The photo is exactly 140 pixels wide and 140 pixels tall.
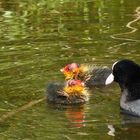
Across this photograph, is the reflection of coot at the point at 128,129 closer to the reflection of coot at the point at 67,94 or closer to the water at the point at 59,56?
the water at the point at 59,56

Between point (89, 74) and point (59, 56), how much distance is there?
4.27 ft

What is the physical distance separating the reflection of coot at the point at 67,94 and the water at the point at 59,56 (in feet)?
0.33

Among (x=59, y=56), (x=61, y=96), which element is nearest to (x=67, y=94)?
(x=61, y=96)

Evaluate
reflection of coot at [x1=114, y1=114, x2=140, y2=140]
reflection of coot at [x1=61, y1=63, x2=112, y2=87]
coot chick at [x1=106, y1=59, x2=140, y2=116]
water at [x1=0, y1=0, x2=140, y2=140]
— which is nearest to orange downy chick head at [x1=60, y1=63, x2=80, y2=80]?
reflection of coot at [x1=61, y1=63, x2=112, y2=87]

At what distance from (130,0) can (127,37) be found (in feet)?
12.0

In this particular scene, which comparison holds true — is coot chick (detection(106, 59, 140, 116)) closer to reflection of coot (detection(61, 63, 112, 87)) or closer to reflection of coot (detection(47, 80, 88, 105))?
reflection of coot (detection(47, 80, 88, 105))

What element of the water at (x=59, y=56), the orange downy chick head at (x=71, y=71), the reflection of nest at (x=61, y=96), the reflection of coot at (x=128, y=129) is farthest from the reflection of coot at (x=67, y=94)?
the reflection of coot at (x=128, y=129)

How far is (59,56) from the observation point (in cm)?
1065

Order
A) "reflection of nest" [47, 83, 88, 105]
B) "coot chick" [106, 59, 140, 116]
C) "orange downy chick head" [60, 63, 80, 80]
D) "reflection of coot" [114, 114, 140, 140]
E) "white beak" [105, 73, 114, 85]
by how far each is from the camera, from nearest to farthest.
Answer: "reflection of coot" [114, 114, 140, 140] → "coot chick" [106, 59, 140, 116] → "reflection of nest" [47, 83, 88, 105] → "white beak" [105, 73, 114, 85] → "orange downy chick head" [60, 63, 80, 80]

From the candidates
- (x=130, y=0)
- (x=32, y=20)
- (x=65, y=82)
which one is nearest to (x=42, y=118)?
(x=65, y=82)

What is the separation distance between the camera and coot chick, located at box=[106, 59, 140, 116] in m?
8.39

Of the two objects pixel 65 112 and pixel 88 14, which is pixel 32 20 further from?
pixel 65 112

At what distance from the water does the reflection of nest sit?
95mm

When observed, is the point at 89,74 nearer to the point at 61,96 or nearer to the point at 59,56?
the point at 61,96
